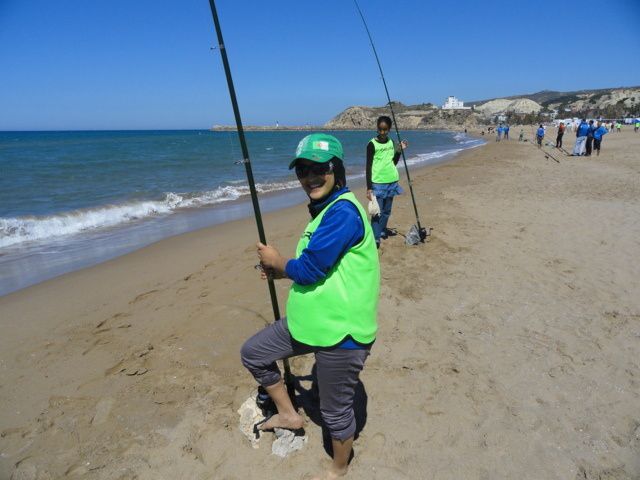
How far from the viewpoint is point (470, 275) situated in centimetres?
496

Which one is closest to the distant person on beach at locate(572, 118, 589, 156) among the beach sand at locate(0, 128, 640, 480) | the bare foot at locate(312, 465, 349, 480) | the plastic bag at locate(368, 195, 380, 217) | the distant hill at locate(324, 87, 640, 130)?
the beach sand at locate(0, 128, 640, 480)

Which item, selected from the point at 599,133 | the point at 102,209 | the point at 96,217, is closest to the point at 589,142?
the point at 599,133

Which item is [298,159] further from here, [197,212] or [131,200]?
[131,200]

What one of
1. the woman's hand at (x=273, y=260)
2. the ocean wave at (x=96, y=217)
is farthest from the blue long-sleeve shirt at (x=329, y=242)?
the ocean wave at (x=96, y=217)

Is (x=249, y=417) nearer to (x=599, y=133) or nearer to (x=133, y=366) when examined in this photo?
(x=133, y=366)

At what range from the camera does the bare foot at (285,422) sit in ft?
7.84

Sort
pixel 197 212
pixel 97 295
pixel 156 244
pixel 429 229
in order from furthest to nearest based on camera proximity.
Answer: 1. pixel 197 212
2. pixel 156 244
3. pixel 429 229
4. pixel 97 295

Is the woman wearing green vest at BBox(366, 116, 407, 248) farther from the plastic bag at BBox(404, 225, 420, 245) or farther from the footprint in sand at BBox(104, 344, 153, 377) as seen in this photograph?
the footprint in sand at BBox(104, 344, 153, 377)

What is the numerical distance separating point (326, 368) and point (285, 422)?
0.74 metres

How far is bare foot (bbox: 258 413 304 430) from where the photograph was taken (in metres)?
2.39

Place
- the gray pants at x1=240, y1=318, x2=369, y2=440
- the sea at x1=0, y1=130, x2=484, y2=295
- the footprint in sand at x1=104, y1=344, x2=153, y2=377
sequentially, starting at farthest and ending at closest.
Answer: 1. the sea at x1=0, y1=130, x2=484, y2=295
2. the footprint in sand at x1=104, y1=344, x2=153, y2=377
3. the gray pants at x1=240, y1=318, x2=369, y2=440

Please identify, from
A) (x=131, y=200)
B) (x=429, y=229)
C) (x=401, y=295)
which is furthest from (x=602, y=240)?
(x=131, y=200)

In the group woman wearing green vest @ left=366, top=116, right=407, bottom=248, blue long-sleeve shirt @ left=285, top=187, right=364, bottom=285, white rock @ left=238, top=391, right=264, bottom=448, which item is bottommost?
white rock @ left=238, top=391, right=264, bottom=448

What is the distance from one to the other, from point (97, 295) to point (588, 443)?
5.08m
